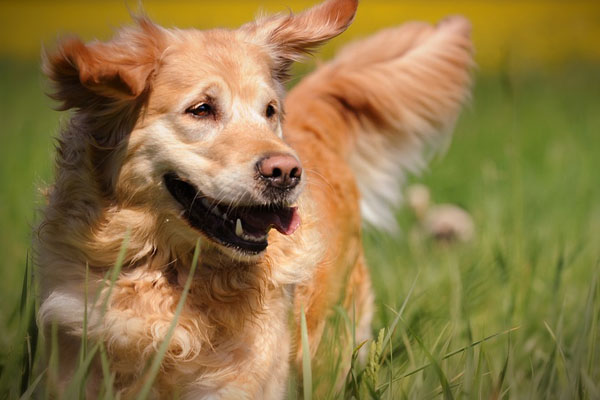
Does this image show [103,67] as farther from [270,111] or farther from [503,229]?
[503,229]

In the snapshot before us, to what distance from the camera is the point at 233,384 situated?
2477 mm

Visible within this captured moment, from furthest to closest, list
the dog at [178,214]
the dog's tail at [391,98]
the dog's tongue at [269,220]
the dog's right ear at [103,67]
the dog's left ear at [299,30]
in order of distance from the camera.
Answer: the dog's tail at [391,98] → the dog's left ear at [299,30] → the dog's tongue at [269,220] → the dog at [178,214] → the dog's right ear at [103,67]

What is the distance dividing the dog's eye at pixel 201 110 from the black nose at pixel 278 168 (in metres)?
0.34

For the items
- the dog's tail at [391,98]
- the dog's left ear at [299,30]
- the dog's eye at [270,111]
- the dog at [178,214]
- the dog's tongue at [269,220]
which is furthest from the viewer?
the dog's tail at [391,98]

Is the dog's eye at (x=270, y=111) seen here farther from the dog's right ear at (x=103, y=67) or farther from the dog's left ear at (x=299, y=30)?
the dog's right ear at (x=103, y=67)

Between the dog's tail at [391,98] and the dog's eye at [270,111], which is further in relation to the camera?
the dog's tail at [391,98]

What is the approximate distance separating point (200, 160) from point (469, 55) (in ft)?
8.03

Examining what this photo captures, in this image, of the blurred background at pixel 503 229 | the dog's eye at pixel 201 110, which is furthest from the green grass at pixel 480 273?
the dog's eye at pixel 201 110

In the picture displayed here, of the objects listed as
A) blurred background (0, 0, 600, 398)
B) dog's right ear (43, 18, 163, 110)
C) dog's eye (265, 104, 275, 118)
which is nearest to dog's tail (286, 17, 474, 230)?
blurred background (0, 0, 600, 398)

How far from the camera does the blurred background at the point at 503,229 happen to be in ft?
8.67

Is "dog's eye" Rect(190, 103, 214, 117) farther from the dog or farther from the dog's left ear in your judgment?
the dog's left ear

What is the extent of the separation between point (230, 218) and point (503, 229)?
102 inches

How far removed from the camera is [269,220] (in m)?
2.59

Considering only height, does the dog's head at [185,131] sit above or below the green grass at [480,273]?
above
